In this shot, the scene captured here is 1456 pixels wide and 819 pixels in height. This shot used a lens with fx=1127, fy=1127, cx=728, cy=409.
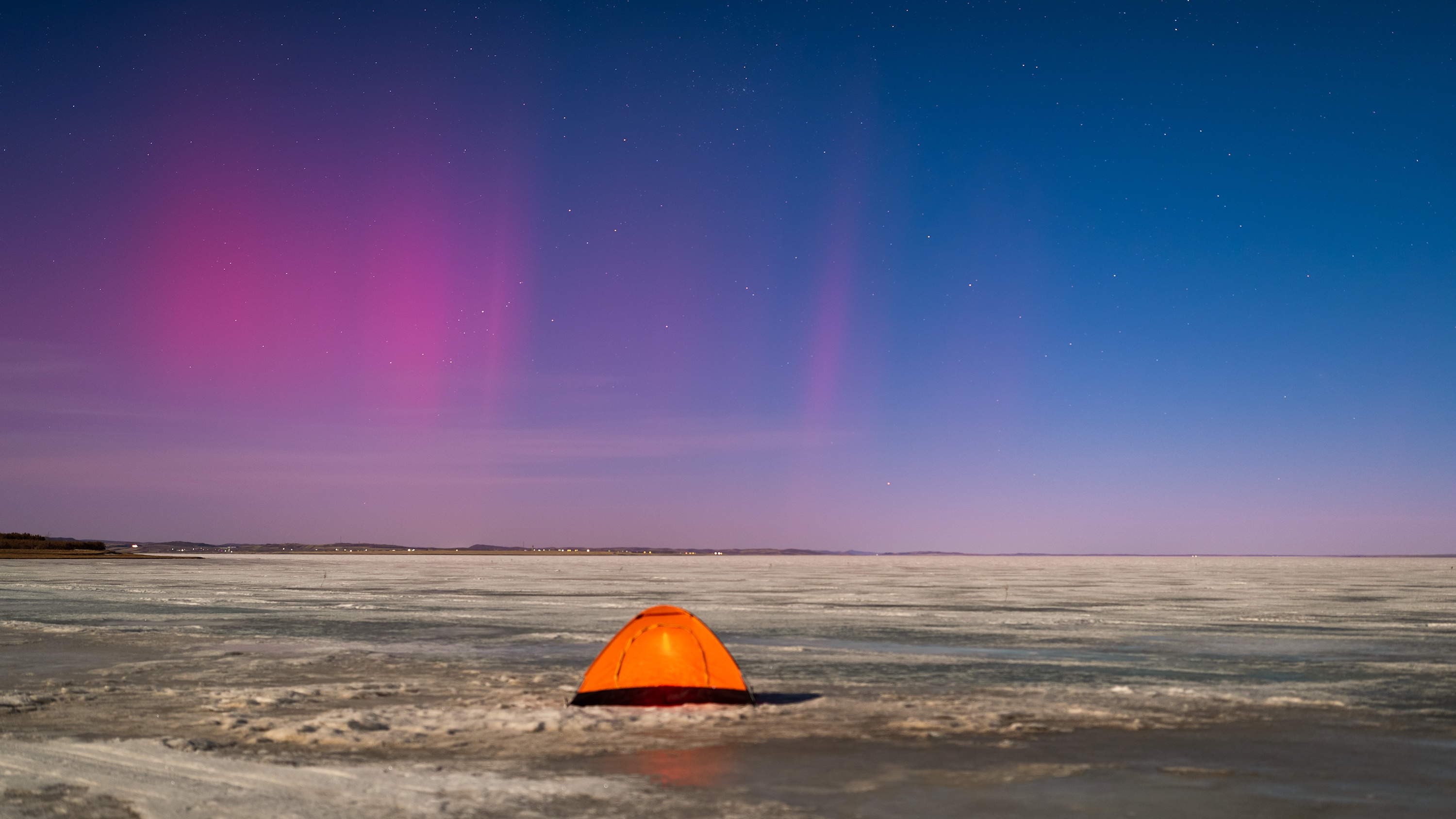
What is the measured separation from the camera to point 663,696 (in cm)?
1221

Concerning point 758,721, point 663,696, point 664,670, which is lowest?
point 758,721

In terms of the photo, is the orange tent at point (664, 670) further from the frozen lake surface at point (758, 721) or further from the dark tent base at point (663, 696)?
the frozen lake surface at point (758, 721)

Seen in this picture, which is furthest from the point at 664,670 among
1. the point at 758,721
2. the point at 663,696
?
the point at 758,721

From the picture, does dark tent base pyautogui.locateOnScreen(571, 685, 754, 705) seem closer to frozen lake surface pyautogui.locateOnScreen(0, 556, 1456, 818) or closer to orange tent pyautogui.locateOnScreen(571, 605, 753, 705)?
orange tent pyautogui.locateOnScreen(571, 605, 753, 705)

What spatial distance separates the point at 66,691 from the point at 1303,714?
13.7 metres

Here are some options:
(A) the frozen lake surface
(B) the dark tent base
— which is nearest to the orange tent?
(B) the dark tent base

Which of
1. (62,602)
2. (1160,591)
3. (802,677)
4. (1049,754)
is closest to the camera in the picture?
(1049,754)

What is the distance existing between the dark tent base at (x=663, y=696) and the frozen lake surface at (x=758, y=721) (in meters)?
0.41

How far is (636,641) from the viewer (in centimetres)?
1251

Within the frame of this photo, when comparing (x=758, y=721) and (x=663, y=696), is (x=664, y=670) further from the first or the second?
(x=758, y=721)

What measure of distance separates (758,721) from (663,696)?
4.74 ft

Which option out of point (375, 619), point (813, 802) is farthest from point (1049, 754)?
point (375, 619)

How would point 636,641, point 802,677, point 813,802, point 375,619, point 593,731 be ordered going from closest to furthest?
point 813,802
point 593,731
point 636,641
point 802,677
point 375,619

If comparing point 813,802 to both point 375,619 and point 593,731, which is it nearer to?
point 593,731
